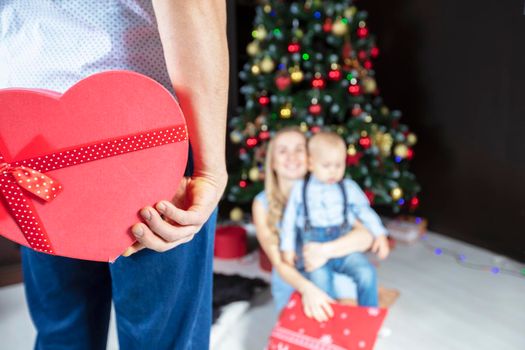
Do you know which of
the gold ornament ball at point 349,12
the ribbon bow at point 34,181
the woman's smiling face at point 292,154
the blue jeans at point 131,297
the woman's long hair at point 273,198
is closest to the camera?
the ribbon bow at point 34,181

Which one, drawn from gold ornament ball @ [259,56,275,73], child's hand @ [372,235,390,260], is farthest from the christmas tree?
child's hand @ [372,235,390,260]

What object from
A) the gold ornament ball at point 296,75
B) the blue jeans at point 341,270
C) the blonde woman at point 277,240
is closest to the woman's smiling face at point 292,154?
the blonde woman at point 277,240

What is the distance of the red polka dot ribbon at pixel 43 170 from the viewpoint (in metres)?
0.64

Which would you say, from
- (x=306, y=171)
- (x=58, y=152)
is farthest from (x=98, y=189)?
(x=306, y=171)

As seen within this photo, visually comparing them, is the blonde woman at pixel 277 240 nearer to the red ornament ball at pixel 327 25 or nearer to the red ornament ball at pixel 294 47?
the red ornament ball at pixel 294 47

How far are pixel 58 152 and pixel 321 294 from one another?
4.08 ft

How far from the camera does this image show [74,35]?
0.70 metres

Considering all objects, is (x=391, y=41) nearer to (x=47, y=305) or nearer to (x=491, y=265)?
(x=491, y=265)

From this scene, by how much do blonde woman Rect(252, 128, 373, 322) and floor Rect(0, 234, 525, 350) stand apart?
0.77ft

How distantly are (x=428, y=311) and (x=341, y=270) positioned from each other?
58cm

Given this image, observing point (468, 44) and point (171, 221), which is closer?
point (171, 221)

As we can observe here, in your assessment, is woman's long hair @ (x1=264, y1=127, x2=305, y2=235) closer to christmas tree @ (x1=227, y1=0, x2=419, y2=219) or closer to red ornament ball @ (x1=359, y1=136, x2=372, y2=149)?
christmas tree @ (x1=227, y1=0, x2=419, y2=219)

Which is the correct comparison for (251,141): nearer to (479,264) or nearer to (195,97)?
(479,264)

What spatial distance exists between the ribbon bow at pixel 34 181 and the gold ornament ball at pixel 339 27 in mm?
2175
